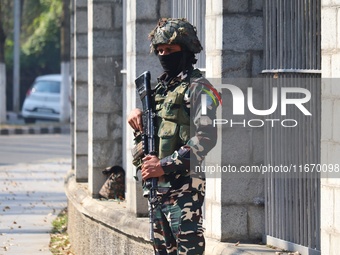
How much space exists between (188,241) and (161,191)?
0.33 metres

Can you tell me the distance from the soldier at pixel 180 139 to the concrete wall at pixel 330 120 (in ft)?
2.05

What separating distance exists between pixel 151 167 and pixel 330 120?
1.05 metres

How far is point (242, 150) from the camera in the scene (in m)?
8.05

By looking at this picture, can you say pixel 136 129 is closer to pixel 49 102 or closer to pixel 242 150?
pixel 242 150

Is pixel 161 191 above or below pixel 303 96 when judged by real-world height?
below

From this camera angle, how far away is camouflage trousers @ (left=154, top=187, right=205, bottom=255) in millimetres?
6660

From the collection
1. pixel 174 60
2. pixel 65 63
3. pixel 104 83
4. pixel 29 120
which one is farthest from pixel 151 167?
pixel 29 120

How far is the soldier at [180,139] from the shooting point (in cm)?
661

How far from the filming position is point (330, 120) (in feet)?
21.2

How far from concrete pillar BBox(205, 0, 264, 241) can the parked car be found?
29.0 metres

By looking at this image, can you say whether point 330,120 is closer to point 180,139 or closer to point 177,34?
point 180,139

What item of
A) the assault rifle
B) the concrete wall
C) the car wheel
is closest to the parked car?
the car wheel

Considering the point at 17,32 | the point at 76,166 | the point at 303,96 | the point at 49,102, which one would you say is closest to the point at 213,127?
the point at 303,96

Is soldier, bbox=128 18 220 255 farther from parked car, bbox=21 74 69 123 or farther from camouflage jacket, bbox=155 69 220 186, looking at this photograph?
parked car, bbox=21 74 69 123
